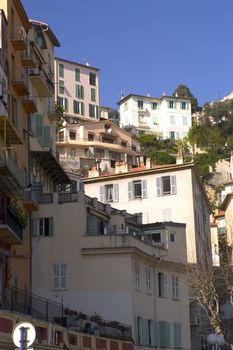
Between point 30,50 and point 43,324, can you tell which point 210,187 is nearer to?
point 30,50

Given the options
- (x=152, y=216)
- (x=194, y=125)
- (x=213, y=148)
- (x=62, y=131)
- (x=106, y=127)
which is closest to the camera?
(x=152, y=216)

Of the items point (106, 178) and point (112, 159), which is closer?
point (106, 178)

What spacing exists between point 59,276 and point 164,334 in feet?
28.8

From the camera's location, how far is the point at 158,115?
151 meters

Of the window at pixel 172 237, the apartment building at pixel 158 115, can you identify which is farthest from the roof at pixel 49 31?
the apartment building at pixel 158 115

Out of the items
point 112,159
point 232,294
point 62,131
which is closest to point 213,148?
point 112,159

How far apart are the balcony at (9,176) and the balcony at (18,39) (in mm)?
7718

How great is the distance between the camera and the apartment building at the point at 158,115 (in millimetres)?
148375

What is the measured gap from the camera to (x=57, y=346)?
32219mm

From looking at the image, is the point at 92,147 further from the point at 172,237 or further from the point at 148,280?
the point at 148,280

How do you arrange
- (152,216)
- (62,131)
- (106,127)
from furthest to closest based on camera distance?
(106,127), (62,131), (152,216)

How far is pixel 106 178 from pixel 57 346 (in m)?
41.0

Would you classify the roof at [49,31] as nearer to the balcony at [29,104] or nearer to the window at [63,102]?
the balcony at [29,104]

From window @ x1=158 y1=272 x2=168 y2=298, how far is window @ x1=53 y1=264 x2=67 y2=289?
306 inches
